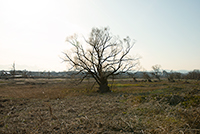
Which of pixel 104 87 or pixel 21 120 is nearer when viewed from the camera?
pixel 21 120

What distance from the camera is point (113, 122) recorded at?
6781mm

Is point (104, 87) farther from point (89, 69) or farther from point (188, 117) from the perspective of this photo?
point (188, 117)

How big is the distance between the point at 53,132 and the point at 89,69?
49.0 ft

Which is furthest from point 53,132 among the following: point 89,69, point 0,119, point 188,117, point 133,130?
point 89,69

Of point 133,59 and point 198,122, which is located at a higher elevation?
point 133,59

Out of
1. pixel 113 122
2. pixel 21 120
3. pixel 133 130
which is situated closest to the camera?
pixel 133 130

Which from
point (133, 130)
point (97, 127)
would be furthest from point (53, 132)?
point (133, 130)

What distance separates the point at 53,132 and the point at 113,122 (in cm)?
255

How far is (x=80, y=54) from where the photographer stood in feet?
68.3

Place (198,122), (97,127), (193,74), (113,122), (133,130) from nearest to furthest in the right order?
(198,122)
(133,130)
(97,127)
(113,122)
(193,74)

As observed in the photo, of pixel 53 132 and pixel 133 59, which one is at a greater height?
pixel 133 59

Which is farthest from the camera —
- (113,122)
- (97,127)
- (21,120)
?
(21,120)

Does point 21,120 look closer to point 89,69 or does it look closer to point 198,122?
point 198,122

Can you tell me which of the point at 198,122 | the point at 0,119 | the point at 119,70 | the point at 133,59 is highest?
the point at 133,59
